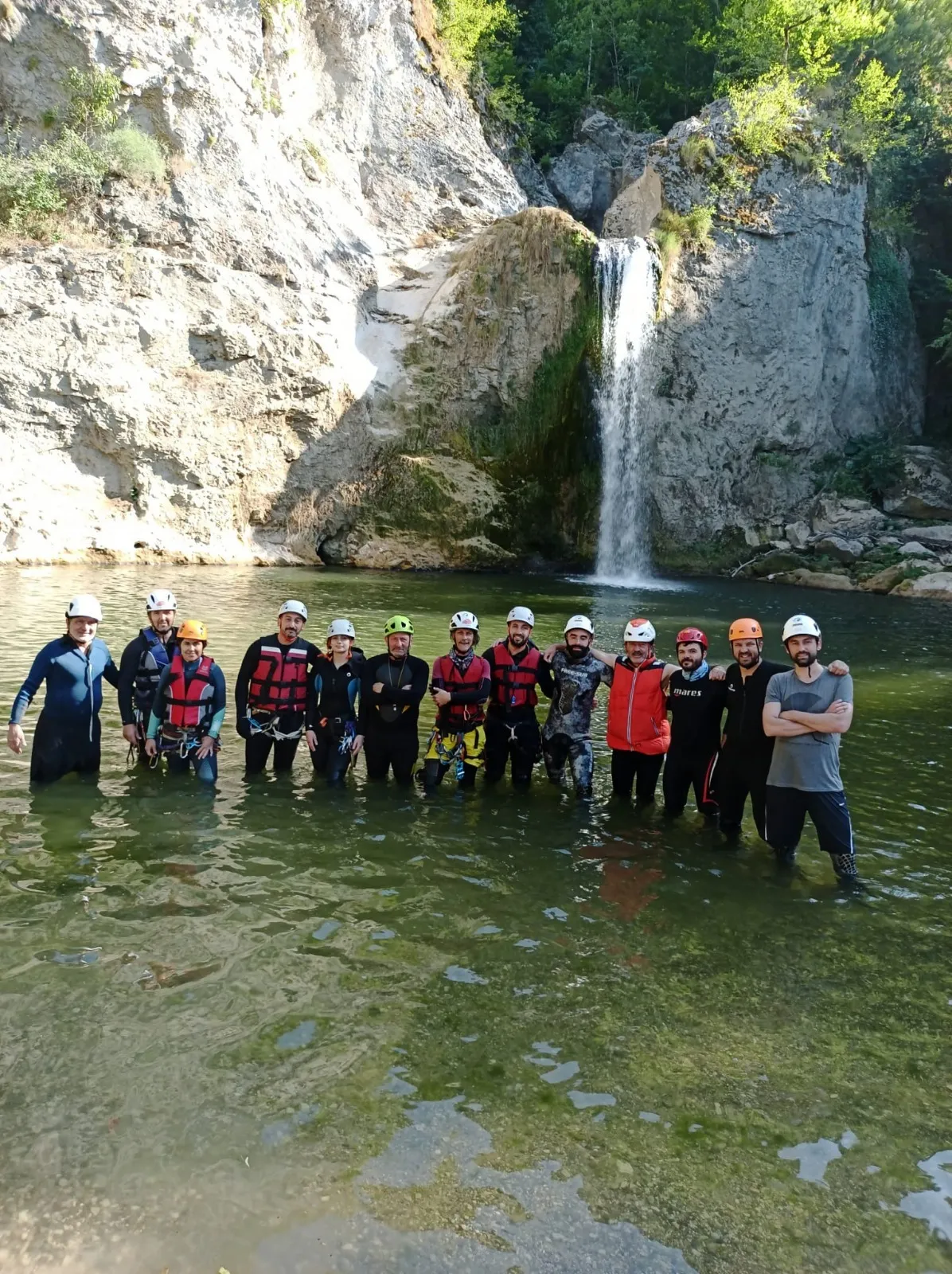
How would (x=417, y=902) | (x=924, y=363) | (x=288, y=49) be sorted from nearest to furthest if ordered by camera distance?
(x=417, y=902) → (x=288, y=49) → (x=924, y=363)

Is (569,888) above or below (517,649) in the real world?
below

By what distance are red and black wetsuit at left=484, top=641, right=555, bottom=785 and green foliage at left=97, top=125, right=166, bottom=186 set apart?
92.1 ft

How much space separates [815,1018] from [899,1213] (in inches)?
Result: 51.4

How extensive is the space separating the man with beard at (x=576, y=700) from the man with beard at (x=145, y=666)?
11.4 feet

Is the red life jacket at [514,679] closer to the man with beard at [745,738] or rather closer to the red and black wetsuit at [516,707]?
the red and black wetsuit at [516,707]

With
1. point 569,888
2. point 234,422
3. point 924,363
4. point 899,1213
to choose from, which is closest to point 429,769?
point 569,888

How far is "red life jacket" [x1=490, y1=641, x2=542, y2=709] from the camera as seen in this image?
8.57 meters

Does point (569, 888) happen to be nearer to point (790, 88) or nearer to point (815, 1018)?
point (815, 1018)

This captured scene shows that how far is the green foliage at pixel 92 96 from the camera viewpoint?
29.3 m

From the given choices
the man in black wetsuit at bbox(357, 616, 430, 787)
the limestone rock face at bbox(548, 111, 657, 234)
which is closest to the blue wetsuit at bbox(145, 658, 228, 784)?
the man in black wetsuit at bbox(357, 616, 430, 787)

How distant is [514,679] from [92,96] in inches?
1181

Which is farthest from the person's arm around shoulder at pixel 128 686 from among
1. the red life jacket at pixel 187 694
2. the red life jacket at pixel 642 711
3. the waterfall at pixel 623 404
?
the waterfall at pixel 623 404

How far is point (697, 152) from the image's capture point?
33938 mm

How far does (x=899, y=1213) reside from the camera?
140 inches
